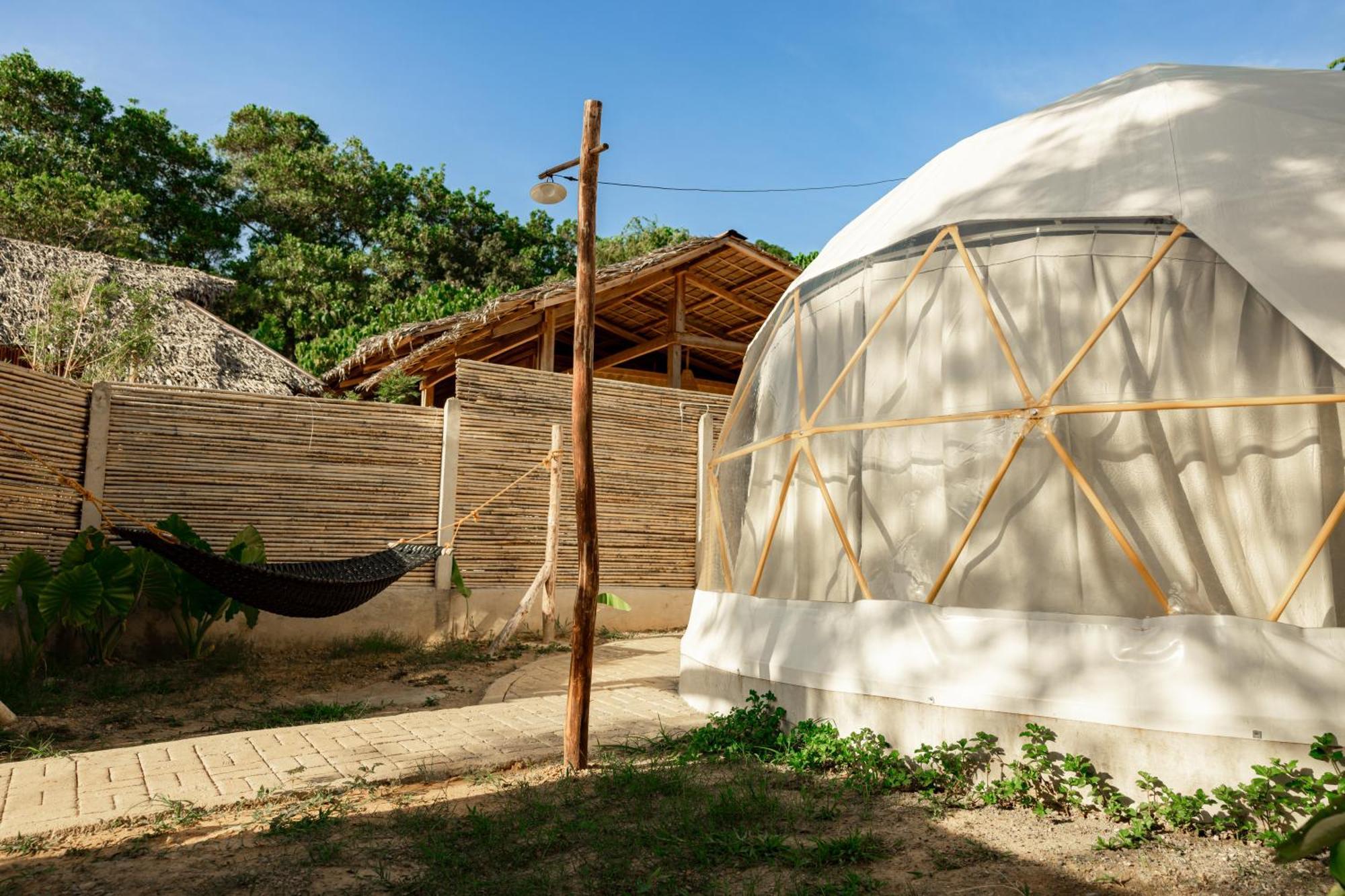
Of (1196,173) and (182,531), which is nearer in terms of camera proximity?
(1196,173)

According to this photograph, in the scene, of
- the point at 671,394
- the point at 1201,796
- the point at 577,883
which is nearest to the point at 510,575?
the point at 671,394

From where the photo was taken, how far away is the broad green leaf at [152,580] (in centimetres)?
656

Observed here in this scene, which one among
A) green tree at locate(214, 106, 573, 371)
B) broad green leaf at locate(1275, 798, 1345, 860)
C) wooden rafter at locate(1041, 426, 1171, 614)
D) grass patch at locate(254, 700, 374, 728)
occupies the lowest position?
grass patch at locate(254, 700, 374, 728)

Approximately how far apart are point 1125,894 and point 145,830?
3567 millimetres

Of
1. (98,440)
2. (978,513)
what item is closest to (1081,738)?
(978,513)

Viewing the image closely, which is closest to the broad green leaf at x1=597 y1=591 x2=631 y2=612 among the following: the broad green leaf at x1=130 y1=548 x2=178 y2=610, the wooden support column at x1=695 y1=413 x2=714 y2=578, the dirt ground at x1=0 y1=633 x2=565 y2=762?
the dirt ground at x1=0 y1=633 x2=565 y2=762

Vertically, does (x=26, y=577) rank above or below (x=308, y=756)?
above

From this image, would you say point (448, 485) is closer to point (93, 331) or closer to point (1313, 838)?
point (93, 331)

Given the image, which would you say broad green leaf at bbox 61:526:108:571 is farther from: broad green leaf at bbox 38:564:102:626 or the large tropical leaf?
the large tropical leaf

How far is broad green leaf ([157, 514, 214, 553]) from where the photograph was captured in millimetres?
6746

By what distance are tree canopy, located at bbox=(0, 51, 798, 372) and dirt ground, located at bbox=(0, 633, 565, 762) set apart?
33.8 ft

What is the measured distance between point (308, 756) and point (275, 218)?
21.6 m

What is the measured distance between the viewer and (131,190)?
21812 millimetres

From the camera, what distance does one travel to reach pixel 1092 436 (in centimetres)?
413
